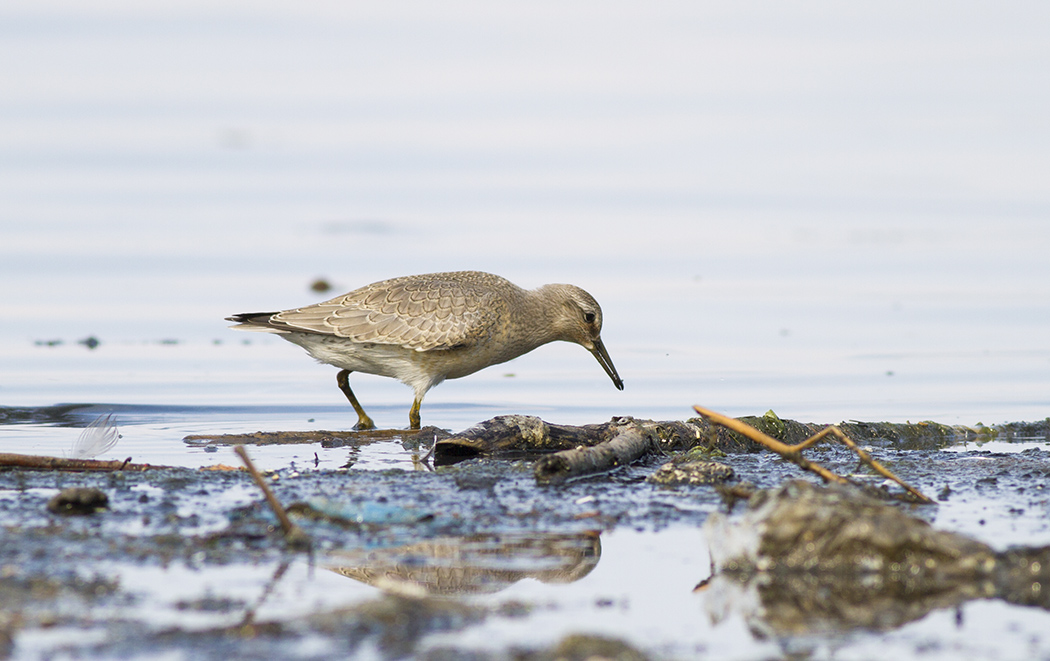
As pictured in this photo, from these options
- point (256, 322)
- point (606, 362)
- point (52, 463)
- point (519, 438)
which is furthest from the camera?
point (606, 362)

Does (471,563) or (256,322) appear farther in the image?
(256,322)

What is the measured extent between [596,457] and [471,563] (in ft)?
5.98

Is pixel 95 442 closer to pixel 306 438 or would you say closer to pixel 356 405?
pixel 306 438

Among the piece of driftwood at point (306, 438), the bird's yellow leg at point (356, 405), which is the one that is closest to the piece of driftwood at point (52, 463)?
the piece of driftwood at point (306, 438)

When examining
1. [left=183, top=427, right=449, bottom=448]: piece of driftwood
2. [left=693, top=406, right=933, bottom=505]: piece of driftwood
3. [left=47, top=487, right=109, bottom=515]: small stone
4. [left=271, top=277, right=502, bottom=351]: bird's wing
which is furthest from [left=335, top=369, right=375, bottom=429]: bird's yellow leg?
[left=693, top=406, right=933, bottom=505]: piece of driftwood

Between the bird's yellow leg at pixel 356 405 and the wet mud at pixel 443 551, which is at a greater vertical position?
the bird's yellow leg at pixel 356 405

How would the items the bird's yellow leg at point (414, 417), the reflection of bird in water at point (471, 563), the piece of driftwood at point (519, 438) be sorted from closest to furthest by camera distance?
the reflection of bird in water at point (471, 563), the piece of driftwood at point (519, 438), the bird's yellow leg at point (414, 417)

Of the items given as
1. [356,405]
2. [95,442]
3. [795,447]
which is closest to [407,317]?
[356,405]

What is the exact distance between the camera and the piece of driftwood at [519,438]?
22.4ft

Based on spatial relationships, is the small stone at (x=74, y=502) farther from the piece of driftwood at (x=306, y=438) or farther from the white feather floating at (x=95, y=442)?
the piece of driftwood at (x=306, y=438)

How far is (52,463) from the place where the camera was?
5.89m

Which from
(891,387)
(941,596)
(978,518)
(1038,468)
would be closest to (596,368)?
(891,387)

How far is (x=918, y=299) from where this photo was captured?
1438 cm

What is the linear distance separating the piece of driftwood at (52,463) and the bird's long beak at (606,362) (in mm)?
4719
